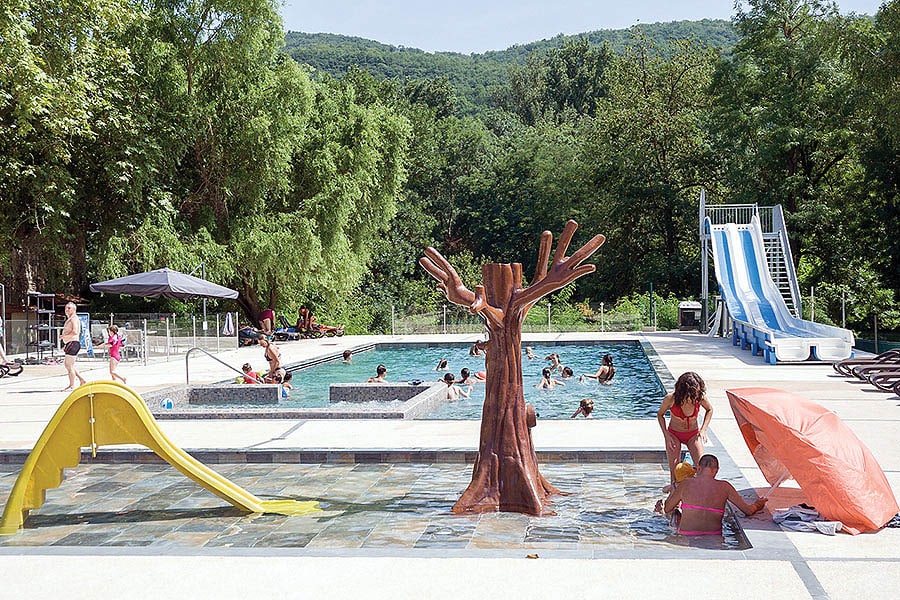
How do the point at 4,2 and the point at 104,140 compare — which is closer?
the point at 4,2

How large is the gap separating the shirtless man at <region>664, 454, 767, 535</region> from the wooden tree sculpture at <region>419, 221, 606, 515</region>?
1.18 metres

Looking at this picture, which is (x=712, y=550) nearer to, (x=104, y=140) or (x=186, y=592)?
(x=186, y=592)

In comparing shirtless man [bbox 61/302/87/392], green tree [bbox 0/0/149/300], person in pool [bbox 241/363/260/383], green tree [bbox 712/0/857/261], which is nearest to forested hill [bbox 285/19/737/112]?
green tree [bbox 712/0/857/261]

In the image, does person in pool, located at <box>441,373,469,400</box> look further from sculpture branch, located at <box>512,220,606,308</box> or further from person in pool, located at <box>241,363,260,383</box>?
sculpture branch, located at <box>512,220,606,308</box>

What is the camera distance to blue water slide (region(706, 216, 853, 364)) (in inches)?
785

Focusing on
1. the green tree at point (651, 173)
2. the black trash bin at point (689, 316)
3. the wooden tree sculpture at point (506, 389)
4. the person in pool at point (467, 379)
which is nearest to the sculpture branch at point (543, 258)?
the wooden tree sculpture at point (506, 389)

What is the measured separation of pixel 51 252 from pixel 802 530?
91.5ft

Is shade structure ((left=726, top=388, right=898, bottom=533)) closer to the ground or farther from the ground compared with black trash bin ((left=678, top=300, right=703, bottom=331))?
closer to the ground

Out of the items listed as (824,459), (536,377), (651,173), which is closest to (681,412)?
(824,459)

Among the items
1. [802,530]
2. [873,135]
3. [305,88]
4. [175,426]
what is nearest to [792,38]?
[873,135]

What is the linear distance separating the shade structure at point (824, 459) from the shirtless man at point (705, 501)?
0.46 metres

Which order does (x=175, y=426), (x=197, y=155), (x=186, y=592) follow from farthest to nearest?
→ (x=197, y=155)
(x=175, y=426)
(x=186, y=592)

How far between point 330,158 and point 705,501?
28380 millimetres

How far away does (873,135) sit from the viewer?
30328 mm
